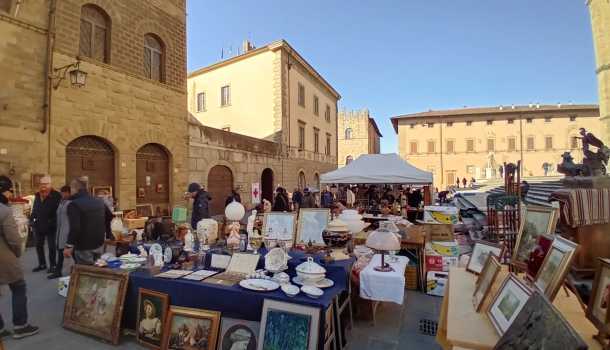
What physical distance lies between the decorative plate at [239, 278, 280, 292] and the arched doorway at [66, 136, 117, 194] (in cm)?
729

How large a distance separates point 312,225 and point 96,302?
264 centimetres

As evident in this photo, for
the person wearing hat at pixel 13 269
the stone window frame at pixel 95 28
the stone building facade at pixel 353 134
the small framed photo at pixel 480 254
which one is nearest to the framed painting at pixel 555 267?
the small framed photo at pixel 480 254

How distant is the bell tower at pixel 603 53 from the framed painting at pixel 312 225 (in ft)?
63.0

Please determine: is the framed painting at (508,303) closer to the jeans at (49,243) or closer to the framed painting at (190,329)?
the framed painting at (190,329)

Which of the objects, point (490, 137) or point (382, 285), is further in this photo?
point (490, 137)

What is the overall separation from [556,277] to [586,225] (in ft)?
8.58

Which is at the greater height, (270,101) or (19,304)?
(270,101)

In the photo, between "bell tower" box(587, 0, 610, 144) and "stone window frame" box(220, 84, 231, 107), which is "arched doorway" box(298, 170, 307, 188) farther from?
"bell tower" box(587, 0, 610, 144)

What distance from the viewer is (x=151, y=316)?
3047 mm

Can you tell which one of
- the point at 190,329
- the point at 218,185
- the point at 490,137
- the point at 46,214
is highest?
the point at 490,137

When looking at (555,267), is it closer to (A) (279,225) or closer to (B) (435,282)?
(B) (435,282)

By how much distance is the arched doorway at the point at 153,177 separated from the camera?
31.6ft

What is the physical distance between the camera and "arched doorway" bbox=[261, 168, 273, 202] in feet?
54.9

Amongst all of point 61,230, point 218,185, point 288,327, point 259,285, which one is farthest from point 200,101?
point 288,327
